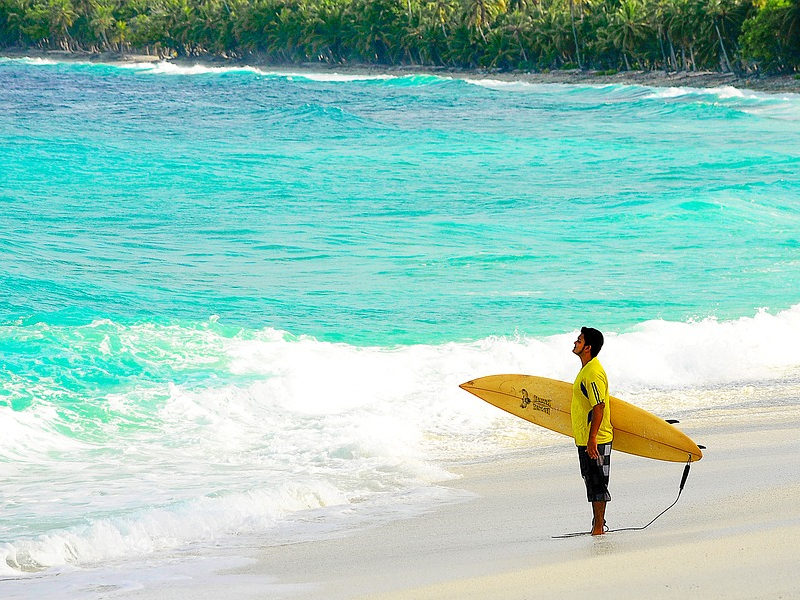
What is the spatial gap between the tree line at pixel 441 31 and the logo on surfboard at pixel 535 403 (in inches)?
2533

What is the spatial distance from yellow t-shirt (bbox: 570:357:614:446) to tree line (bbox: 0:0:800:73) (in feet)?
216

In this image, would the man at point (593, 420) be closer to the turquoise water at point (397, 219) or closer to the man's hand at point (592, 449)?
the man's hand at point (592, 449)

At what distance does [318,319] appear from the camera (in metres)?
14.8

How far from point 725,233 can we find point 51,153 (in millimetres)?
24787

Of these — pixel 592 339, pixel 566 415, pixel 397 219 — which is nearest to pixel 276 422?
pixel 566 415

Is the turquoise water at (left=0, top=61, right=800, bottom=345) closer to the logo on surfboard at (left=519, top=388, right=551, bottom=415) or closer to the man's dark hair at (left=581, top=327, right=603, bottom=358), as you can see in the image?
the logo on surfboard at (left=519, top=388, right=551, bottom=415)

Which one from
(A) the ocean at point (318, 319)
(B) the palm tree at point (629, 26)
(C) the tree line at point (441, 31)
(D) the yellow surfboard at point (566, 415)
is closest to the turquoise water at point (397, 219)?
(A) the ocean at point (318, 319)

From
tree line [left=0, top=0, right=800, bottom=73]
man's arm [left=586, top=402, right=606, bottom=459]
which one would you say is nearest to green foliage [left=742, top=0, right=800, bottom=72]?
tree line [left=0, top=0, right=800, bottom=73]

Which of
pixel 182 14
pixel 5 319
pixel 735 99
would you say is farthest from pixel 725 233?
pixel 182 14

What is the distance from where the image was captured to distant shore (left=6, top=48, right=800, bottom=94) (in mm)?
72562

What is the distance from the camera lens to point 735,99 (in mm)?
61969

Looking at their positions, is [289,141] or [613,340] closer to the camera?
[613,340]

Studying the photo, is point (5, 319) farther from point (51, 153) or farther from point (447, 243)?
point (51, 153)

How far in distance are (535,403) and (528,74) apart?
9141cm
